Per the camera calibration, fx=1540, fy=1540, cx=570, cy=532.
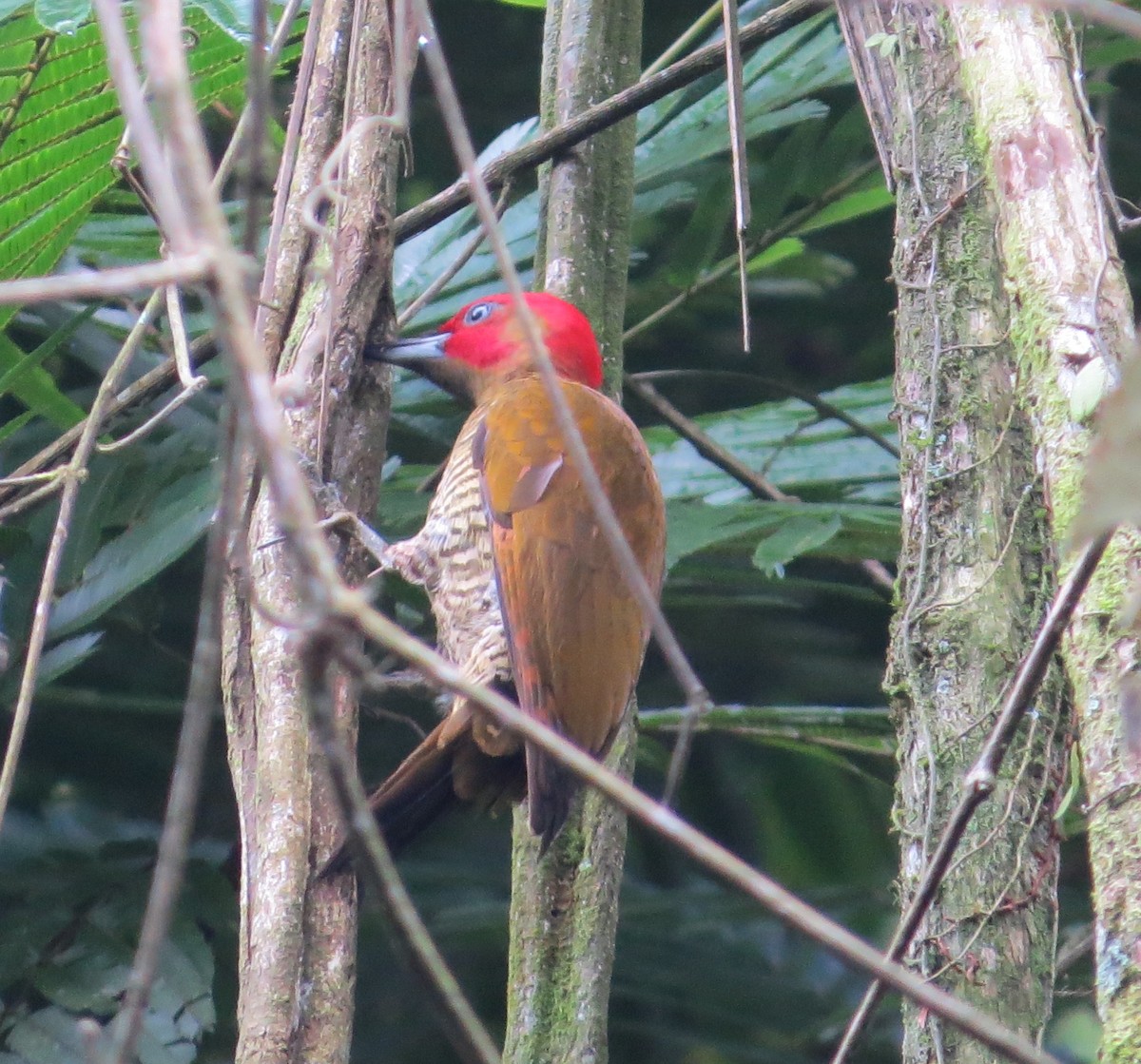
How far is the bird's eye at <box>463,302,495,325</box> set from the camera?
3715 millimetres

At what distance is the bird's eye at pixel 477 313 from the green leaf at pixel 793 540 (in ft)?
3.03

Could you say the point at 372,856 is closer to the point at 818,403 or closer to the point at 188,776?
the point at 188,776

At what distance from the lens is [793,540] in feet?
10.5

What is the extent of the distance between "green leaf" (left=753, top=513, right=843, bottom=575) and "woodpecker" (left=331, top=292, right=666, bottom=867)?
22 centimetres

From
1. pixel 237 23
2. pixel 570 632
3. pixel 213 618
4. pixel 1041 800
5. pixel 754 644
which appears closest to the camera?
pixel 213 618

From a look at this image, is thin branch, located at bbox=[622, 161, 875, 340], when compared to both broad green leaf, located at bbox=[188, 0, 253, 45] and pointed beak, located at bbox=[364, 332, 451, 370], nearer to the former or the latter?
pointed beak, located at bbox=[364, 332, 451, 370]

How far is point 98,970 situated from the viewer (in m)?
3.04

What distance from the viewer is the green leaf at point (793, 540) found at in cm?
309

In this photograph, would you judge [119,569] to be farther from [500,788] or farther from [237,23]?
[237,23]

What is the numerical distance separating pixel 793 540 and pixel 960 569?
87 cm

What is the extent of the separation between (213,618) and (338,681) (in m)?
1.43

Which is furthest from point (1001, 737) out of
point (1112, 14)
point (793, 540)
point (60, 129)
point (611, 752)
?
point (60, 129)

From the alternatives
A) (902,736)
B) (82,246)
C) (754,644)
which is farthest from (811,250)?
(902,736)

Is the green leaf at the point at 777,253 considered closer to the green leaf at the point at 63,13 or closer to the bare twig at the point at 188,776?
the green leaf at the point at 63,13
